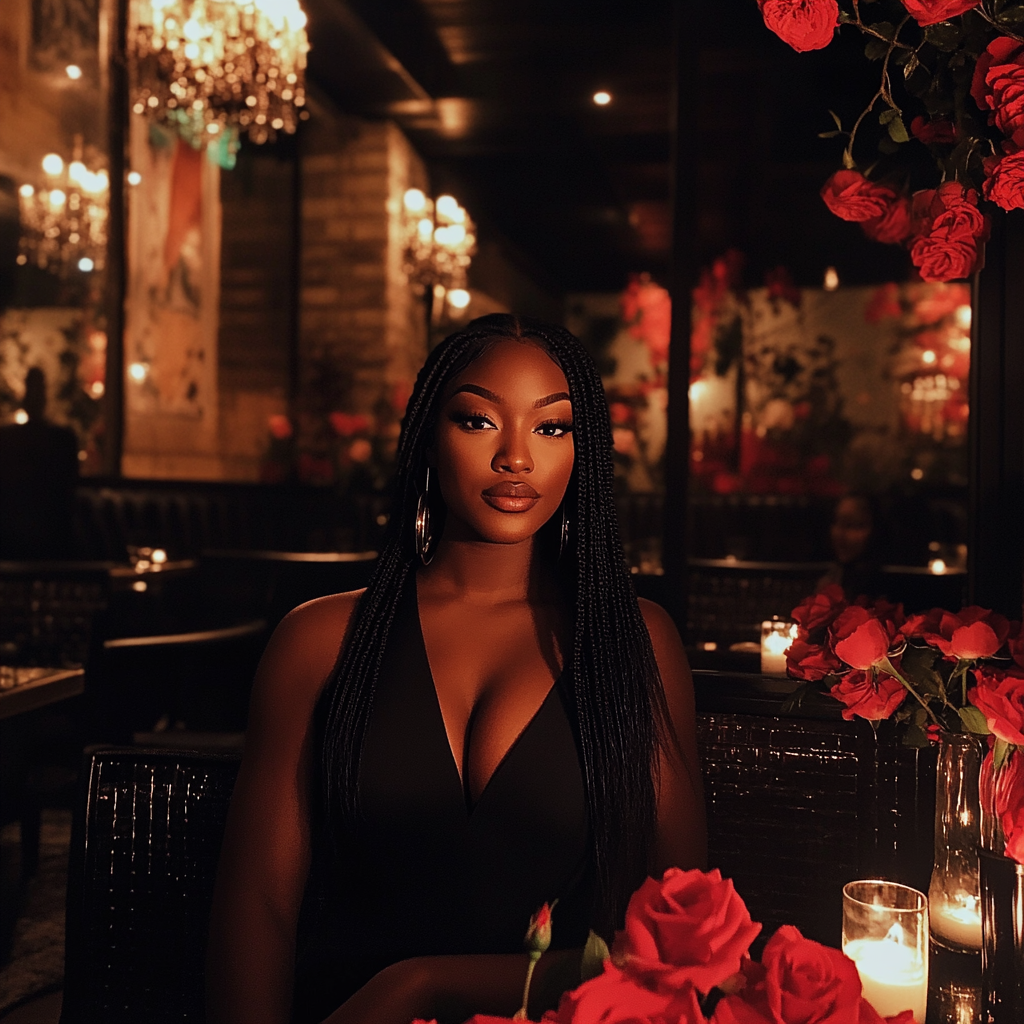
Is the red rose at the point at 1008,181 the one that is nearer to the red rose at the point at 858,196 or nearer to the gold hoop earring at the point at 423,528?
the red rose at the point at 858,196

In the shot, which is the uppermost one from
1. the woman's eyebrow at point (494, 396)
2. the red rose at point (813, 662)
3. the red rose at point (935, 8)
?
the red rose at point (935, 8)

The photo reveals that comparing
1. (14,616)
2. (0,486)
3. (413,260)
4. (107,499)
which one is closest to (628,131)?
(413,260)

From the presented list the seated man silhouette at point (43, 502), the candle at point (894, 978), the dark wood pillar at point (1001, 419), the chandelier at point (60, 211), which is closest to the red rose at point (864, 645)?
the candle at point (894, 978)

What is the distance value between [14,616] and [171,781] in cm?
251

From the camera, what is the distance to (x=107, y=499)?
5828mm

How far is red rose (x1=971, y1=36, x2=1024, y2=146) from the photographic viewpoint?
39.4 inches

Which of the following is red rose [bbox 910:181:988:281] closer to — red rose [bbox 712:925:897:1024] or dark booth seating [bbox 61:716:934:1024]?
dark booth seating [bbox 61:716:934:1024]

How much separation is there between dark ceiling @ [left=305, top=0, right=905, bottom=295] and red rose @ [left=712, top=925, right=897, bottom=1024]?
3.53 m

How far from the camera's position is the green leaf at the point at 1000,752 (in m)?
0.90

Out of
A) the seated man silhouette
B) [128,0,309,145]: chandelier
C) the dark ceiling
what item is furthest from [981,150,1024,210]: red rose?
[128,0,309,145]: chandelier

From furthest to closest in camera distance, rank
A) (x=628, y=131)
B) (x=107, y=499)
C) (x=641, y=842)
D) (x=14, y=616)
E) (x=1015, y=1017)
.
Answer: (x=628, y=131) < (x=107, y=499) < (x=14, y=616) < (x=641, y=842) < (x=1015, y=1017)

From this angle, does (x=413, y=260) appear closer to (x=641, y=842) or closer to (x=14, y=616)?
(x=14, y=616)

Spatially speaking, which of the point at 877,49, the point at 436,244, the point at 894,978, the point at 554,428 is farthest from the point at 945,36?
the point at 436,244

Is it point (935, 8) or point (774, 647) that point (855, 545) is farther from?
point (935, 8)
